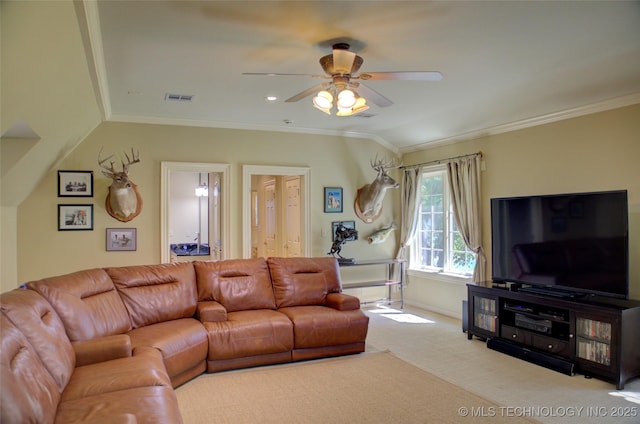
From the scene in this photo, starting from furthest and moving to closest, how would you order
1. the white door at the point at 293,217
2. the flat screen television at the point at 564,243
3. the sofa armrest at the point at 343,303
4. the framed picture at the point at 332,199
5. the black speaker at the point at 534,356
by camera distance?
the white door at the point at 293,217, the framed picture at the point at 332,199, the sofa armrest at the point at 343,303, the black speaker at the point at 534,356, the flat screen television at the point at 564,243

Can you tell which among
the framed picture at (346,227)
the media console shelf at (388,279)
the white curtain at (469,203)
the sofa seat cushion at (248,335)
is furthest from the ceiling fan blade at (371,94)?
the media console shelf at (388,279)

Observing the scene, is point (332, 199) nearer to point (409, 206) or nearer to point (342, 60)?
point (409, 206)

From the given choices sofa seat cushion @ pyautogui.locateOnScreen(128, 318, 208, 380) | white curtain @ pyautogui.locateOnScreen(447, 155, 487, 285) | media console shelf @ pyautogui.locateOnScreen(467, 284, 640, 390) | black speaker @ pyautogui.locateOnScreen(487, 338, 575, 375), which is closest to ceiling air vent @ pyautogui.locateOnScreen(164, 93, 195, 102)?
sofa seat cushion @ pyautogui.locateOnScreen(128, 318, 208, 380)

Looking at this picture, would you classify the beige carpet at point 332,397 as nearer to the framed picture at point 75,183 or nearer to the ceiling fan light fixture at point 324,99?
the ceiling fan light fixture at point 324,99

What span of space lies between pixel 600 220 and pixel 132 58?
14.6 feet

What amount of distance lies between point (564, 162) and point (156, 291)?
15.0ft

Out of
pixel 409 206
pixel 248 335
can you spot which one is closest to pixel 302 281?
pixel 248 335

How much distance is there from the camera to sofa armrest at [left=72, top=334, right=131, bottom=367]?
2.86 m

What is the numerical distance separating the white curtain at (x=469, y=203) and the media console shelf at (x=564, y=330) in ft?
2.49

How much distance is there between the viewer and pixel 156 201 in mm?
5617

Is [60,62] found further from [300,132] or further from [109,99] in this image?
[300,132]

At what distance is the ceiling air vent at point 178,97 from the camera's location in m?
4.67

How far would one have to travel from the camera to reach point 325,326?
423 centimetres

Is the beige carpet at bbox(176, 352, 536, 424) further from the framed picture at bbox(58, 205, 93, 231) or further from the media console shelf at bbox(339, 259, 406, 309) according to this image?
the framed picture at bbox(58, 205, 93, 231)
